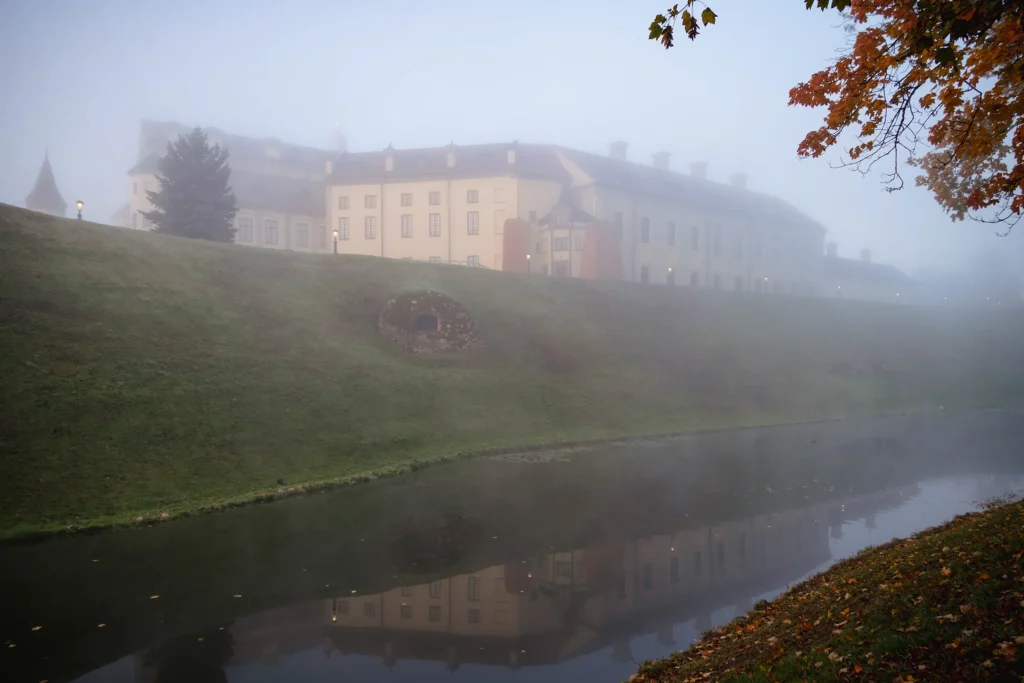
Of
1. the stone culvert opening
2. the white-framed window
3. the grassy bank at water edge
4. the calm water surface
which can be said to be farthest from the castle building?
the grassy bank at water edge

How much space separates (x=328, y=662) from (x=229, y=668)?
4.61 feet

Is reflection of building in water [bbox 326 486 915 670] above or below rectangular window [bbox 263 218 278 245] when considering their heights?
below

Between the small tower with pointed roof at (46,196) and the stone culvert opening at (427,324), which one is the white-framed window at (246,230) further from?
the stone culvert opening at (427,324)

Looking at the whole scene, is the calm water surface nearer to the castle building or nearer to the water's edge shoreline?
the water's edge shoreline

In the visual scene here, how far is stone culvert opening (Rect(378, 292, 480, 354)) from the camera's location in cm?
3609

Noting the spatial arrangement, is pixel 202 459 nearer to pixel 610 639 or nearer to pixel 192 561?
pixel 192 561

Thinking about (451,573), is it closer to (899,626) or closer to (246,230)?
(899,626)

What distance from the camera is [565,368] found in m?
38.6

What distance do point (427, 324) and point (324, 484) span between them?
58.4 ft

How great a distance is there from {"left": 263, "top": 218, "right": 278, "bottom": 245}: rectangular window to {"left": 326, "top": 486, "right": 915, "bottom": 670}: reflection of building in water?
210ft

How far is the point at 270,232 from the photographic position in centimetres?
7112

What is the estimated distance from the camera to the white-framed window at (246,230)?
69113 millimetres

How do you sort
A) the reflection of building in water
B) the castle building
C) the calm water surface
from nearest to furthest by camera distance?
the calm water surface → the reflection of building in water → the castle building

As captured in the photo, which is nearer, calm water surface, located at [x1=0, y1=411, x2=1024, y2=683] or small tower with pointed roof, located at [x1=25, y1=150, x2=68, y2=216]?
calm water surface, located at [x1=0, y1=411, x2=1024, y2=683]
